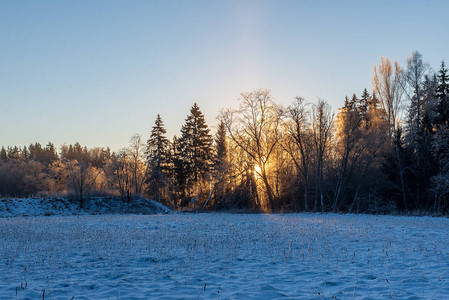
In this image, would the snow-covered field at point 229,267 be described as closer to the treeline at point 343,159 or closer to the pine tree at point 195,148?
the treeline at point 343,159

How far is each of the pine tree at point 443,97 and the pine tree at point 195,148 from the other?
26675 mm

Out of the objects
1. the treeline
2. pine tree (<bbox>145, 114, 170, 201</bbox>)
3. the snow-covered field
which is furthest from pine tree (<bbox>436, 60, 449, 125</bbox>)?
pine tree (<bbox>145, 114, 170, 201</bbox>)

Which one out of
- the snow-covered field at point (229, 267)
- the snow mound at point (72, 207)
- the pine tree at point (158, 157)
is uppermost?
the pine tree at point (158, 157)

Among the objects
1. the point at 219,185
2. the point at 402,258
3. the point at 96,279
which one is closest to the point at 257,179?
the point at 219,185

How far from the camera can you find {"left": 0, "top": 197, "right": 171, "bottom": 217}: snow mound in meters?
31.3

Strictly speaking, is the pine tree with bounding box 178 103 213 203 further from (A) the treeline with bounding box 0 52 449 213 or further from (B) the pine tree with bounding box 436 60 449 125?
(B) the pine tree with bounding box 436 60 449 125

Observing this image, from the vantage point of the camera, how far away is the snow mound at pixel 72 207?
3133 centimetres

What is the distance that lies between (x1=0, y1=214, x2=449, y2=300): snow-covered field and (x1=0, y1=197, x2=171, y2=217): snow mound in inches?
775

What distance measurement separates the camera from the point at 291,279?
24.3 feet

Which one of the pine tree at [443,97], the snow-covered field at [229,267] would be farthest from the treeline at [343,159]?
the snow-covered field at [229,267]

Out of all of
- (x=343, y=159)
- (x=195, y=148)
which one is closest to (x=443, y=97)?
(x=343, y=159)

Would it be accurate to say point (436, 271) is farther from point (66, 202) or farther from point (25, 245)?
point (66, 202)

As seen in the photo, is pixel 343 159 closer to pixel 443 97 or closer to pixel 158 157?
pixel 443 97

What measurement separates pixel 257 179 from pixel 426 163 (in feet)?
50.3
